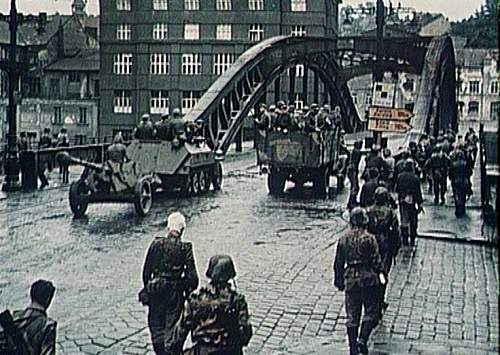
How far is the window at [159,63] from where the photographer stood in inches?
2603

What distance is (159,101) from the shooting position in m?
65.5

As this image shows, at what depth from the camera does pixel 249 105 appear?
3553 centimetres

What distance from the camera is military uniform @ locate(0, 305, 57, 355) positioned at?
239 inches

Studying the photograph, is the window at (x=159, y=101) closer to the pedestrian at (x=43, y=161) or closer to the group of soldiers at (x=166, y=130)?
the pedestrian at (x=43, y=161)

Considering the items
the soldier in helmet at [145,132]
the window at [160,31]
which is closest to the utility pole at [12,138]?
the soldier in helmet at [145,132]

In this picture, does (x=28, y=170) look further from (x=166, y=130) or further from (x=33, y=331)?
(x=33, y=331)

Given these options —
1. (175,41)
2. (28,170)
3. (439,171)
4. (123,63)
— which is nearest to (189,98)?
(175,41)

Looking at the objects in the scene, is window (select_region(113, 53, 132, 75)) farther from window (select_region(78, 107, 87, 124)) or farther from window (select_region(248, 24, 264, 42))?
window (select_region(248, 24, 264, 42))

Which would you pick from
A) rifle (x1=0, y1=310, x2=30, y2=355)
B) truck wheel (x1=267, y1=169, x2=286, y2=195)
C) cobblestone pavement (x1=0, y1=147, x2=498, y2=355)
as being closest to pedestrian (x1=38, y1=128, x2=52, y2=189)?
cobblestone pavement (x1=0, y1=147, x2=498, y2=355)

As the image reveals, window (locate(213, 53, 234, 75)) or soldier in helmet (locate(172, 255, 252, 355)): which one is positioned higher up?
window (locate(213, 53, 234, 75))

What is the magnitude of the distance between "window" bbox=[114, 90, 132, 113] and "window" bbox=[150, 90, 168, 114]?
66.9 inches

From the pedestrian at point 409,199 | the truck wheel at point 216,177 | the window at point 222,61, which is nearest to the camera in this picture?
the pedestrian at point 409,199

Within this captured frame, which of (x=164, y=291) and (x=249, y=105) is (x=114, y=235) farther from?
(x=249, y=105)

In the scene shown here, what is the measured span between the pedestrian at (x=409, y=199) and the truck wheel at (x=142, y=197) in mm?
6403
